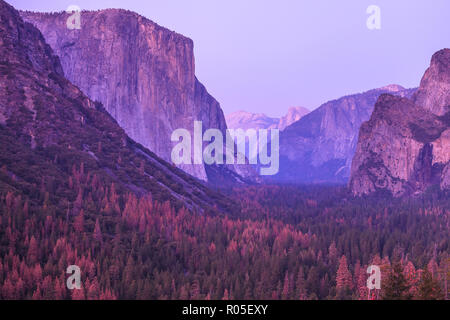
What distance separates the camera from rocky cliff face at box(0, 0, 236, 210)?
103m

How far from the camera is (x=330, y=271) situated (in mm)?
78625

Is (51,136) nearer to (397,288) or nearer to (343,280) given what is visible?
(343,280)

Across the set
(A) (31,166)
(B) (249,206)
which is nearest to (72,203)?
(A) (31,166)

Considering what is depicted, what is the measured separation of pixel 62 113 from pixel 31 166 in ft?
93.6

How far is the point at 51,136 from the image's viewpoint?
116 m

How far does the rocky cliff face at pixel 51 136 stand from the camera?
337 ft

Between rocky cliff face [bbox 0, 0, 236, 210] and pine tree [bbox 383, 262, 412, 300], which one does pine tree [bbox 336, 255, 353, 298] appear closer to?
pine tree [bbox 383, 262, 412, 300]

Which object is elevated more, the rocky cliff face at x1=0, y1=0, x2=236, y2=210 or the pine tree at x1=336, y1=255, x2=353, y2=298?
the rocky cliff face at x1=0, y1=0, x2=236, y2=210
